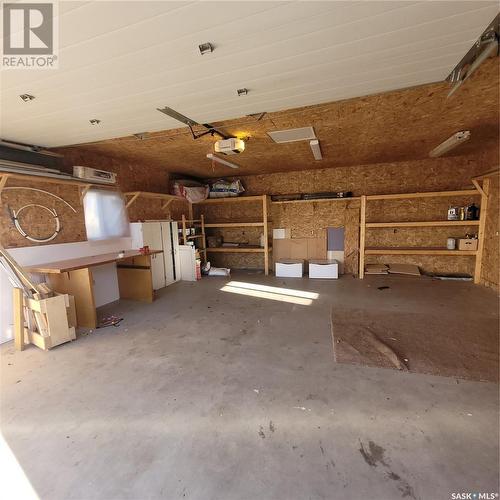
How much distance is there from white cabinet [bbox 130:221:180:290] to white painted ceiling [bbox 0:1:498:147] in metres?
2.34

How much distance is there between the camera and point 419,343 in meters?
2.57

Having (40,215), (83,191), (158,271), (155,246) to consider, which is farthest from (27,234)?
(158,271)

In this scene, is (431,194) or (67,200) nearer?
(67,200)

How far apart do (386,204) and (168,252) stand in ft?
15.4

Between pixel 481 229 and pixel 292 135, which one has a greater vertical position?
pixel 292 135

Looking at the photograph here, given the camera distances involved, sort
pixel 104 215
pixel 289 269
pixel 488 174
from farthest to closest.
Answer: pixel 289 269 < pixel 488 174 < pixel 104 215

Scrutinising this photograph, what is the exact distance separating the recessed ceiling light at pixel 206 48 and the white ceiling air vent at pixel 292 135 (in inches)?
68.1

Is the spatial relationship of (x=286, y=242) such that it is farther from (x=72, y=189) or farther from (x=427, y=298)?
(x=72, y=189)

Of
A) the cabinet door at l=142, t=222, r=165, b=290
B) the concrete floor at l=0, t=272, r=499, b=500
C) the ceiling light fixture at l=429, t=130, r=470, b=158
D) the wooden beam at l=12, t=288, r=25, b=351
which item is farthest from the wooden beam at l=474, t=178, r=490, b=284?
the wooden beam at l=12, t=288, r=25, b=351

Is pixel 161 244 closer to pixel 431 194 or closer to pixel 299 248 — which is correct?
pixel 299 248

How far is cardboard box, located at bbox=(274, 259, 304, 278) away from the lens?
5492mm

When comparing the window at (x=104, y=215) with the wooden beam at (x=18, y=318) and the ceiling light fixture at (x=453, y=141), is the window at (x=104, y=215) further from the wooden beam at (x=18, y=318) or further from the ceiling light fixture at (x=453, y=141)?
the ceiling light fixture at (x=453, y=141)

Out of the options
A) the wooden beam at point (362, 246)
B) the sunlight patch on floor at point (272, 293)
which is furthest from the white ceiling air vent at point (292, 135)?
the wooden beam at point (362, 246)

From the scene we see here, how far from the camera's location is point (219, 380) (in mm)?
2088
